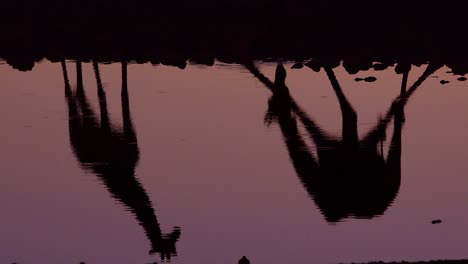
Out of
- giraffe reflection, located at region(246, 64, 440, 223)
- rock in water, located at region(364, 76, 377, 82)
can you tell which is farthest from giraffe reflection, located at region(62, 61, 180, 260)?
rock in water, located at region(364, 76, 377, 82)

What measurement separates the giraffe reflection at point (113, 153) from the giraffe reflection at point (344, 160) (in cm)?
225

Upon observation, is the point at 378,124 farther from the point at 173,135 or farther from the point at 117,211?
the point at 117,211

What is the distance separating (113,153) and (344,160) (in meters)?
A: 3.63

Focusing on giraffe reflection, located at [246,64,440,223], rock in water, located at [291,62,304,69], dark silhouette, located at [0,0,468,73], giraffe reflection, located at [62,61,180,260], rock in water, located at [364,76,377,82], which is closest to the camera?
giraffe reflection, located at [62,61,180,260]

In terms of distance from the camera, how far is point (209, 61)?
32.1 m

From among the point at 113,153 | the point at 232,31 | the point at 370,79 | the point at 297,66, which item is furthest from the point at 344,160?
the point at 232,31

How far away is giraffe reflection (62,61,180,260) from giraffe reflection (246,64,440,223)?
2.25 m

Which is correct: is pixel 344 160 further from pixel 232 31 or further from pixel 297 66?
pixel 232 31

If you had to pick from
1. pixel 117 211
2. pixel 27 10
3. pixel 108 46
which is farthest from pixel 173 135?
pixel 27 10

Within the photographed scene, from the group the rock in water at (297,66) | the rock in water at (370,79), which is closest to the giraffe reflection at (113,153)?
the rock in water at (297,66)

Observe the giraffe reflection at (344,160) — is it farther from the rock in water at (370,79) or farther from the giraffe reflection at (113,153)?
the giraffe reflection at (113,153)

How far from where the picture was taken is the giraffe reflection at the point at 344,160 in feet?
56.7

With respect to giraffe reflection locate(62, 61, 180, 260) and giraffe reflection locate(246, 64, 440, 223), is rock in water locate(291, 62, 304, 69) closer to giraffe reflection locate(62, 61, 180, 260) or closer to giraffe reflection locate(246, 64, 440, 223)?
giraffe reflection locate(246, 64, 440, 223)

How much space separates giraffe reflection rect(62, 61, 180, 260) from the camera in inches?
607
